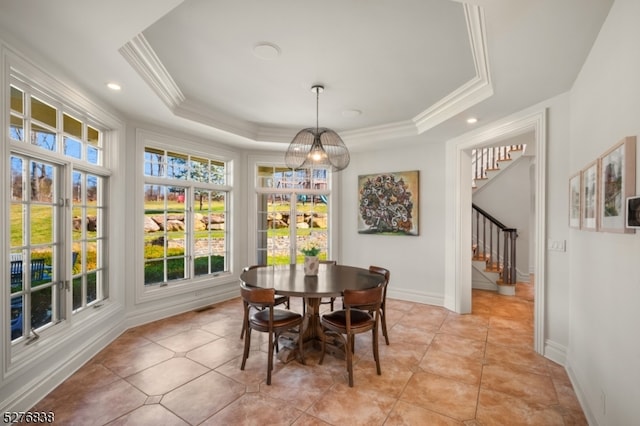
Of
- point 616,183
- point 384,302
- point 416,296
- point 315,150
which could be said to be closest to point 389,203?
point 416,296

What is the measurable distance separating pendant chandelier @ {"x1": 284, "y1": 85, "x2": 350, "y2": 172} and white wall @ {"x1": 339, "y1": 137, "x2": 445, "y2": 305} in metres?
1.87

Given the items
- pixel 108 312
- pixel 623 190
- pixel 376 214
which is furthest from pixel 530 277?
pixel 108 312

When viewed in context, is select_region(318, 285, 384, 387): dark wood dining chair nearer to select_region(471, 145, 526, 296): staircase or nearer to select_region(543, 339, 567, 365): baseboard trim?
select_region(543, 339, 567, 365): baseboard trim

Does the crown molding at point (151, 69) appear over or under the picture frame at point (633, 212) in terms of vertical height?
over

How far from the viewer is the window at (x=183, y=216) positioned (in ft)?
13.1

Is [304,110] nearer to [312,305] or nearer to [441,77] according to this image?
[441,77]

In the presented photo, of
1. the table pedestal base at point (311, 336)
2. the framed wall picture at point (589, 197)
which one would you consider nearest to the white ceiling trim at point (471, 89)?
the framed wall picture at point (589, 197)

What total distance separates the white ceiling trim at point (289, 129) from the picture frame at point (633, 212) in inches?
52.4

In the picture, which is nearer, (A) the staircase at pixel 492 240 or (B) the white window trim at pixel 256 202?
(B) the white window trim at pixel 256 202

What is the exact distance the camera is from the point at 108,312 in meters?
3.23

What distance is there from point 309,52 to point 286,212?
3177 mm

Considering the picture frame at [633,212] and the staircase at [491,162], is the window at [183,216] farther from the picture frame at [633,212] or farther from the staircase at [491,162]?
the staircase at [491,162]

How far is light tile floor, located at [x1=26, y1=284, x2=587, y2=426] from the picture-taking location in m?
2.04

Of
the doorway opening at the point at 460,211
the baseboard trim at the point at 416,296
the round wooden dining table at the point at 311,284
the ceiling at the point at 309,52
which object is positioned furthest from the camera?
the baseboard trim at the point at 416,296
